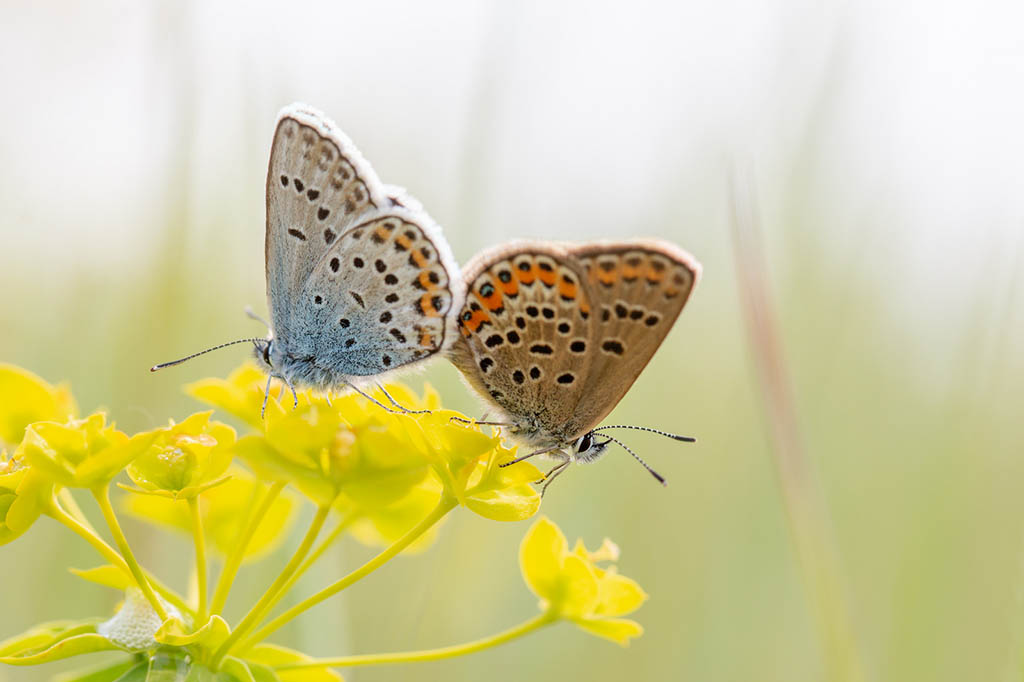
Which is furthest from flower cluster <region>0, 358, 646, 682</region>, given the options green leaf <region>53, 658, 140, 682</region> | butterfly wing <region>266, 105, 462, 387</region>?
butterfly wing <region>266, 105, 462, 387</region>

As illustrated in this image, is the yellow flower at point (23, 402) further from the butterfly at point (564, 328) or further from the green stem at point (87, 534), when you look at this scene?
the butterfly at point (564, 328)

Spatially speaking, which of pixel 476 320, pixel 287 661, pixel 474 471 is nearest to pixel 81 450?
pixel 287 661

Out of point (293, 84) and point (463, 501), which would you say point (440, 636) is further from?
point (293, 84)

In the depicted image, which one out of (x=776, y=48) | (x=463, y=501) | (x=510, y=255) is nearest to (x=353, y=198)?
(x=510, y=255)

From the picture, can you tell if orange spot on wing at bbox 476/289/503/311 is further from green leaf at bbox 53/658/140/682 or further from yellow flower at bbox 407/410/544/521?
green leaf at bbox 53/658/140/682

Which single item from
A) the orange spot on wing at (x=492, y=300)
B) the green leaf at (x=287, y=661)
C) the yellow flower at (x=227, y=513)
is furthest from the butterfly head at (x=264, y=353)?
the green leaf at (x=287, y=661)

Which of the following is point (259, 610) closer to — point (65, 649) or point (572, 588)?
point (65, 649)

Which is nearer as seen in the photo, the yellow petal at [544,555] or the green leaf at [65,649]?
the green leaf at [65,649]
